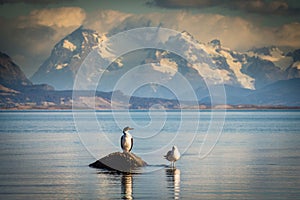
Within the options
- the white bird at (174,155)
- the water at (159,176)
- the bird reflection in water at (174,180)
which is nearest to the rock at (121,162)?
the water at (159,176)

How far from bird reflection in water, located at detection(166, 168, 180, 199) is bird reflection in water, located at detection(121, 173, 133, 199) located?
1.61 m

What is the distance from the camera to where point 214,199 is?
27391mm

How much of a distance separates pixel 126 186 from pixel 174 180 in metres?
3.00

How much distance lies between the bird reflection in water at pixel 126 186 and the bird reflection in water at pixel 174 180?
1612 millimetres

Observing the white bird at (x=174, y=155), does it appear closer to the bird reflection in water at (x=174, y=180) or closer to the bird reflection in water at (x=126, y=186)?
the bird reflection in water at (x=174, y=180)

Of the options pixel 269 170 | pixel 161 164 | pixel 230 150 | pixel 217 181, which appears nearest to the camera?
pixel 217 181

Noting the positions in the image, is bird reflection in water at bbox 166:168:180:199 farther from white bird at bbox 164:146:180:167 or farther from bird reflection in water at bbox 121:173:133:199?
bird reflection in water at bbox 121:173:133:199

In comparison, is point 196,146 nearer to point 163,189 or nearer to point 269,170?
point 269,170

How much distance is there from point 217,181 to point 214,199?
17.2ft

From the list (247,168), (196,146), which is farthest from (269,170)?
(196,146)

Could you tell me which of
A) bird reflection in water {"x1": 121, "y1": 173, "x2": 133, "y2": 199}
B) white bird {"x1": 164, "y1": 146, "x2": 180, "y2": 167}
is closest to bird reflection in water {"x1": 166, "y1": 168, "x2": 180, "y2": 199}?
white bird {"x1": 164, "y1": 146, "x2": 180, "y2": 167}

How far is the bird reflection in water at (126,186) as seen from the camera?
2828cm

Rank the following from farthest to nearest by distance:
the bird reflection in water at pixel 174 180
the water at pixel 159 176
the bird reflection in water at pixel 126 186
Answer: the bird reflection in water at pixel 174 180, the water at pixel 159 176, the bird reflection in water at pixel 126 186

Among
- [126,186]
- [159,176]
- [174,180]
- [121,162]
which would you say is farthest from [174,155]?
[126,186]
